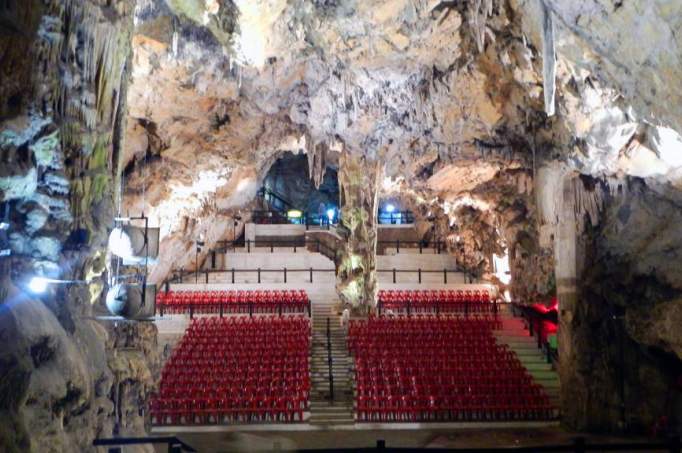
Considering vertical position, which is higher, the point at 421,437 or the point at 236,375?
the point at 236,375

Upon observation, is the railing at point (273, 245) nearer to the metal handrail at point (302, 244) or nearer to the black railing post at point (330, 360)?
the metal handrail at point (302, 244)

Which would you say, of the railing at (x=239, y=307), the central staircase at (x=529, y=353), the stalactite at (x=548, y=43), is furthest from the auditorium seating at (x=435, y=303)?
the stalactite at (x=548, y=43)

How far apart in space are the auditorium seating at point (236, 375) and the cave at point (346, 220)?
0.06 m

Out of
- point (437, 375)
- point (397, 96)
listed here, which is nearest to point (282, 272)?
point (397, 96)

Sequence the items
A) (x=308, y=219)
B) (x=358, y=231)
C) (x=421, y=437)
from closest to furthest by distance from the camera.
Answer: (x=421, y=437) → (x=358, y=231) → (x=308, y=219)

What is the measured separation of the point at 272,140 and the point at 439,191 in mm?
5902

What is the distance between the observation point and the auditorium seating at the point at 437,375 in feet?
41.5

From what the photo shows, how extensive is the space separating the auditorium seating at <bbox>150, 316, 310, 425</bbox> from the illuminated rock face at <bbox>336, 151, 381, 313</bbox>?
6.89 feet

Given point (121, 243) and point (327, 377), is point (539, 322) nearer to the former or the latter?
point (327, 377)

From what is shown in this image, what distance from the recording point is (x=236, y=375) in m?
13.5

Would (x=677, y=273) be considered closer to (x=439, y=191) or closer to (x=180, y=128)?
(x=439, y=191)

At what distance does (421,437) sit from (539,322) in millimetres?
6531

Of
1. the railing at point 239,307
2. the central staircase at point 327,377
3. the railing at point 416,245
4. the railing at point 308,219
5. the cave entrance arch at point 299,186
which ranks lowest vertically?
the central staircase at point 327,377

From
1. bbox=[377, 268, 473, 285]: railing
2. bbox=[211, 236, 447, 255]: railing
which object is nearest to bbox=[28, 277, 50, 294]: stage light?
bbox=[377, 268, 473, 285]: railing
